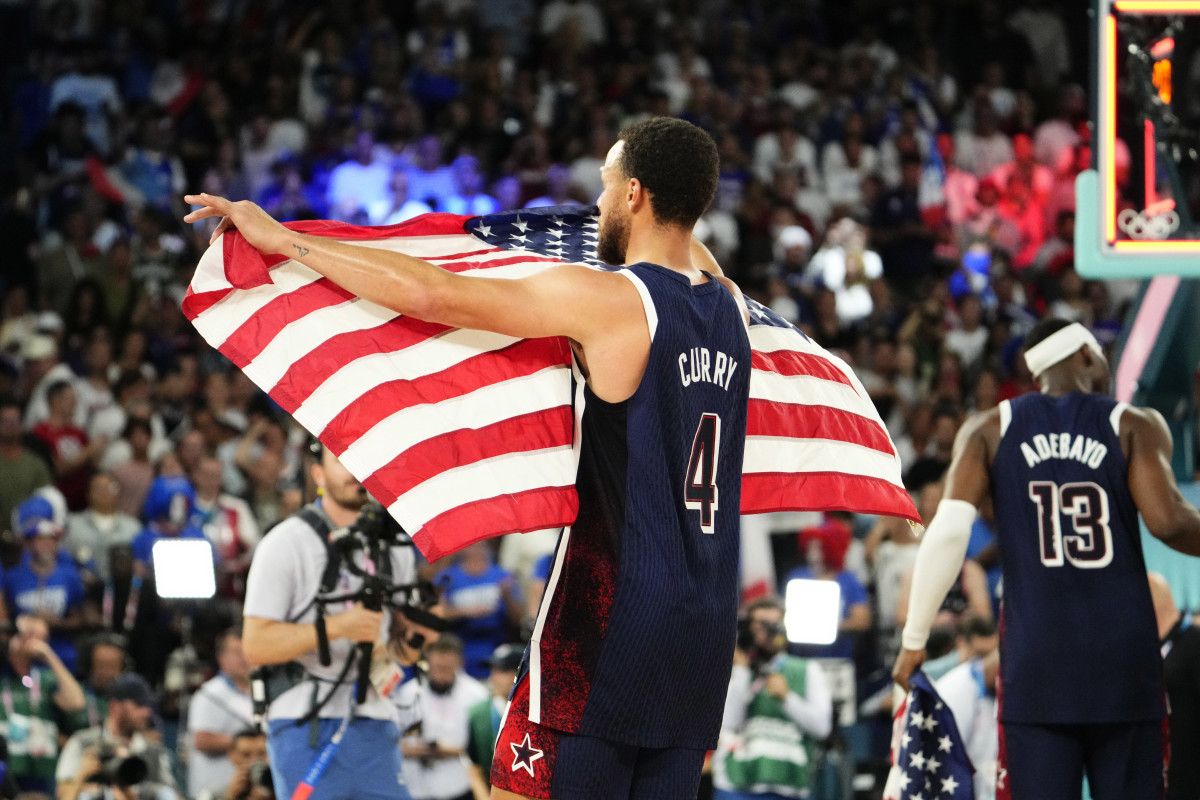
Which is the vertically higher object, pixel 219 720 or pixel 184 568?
pixel 184 568

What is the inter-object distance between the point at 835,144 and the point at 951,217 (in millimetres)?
1435

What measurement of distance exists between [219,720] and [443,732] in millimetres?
1359

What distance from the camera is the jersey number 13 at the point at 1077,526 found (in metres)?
5.36

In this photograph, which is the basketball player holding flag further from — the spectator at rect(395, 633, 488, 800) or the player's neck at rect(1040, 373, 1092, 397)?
the spectator at rect(395, 633, 488, 800)

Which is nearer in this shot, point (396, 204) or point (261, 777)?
point (261, 777)

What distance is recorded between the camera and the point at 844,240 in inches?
595

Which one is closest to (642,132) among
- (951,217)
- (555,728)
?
(555,728)

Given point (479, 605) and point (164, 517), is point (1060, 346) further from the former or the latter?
point (164, 517)

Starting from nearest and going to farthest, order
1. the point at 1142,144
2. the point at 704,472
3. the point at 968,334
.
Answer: the point at 704,472
the point at 1142,144
the point at 968,334

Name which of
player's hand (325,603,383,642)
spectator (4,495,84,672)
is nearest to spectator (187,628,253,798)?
spectator (4,495,84,672)

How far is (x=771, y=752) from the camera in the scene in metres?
9.00

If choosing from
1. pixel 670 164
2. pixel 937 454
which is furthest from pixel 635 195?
pixel 937 454

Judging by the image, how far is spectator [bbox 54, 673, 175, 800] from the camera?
822 centimetres

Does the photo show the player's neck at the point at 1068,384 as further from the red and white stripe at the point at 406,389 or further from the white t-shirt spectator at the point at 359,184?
the white t-shirt spectator at the point at 359,184
